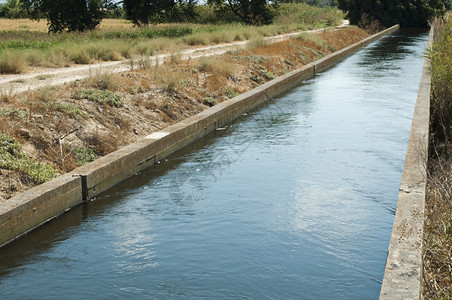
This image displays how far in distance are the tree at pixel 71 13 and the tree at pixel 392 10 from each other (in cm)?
2459

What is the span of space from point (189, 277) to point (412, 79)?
1609 centimetres

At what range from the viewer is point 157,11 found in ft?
169

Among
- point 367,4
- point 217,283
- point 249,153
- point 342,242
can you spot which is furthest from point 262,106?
point 367,4

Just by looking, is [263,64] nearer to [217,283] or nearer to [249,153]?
[249,153]

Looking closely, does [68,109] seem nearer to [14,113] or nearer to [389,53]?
[14,113]

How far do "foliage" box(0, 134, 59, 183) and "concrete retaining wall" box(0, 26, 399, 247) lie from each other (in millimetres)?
310

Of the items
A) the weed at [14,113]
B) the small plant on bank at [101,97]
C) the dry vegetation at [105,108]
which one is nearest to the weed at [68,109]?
the dry vegetation at [105,108]

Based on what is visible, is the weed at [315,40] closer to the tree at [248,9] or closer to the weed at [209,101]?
the weed at [209,101]

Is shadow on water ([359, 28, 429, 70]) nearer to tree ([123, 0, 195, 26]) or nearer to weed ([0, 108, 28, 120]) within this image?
weed ([0, 108, 28, 120])

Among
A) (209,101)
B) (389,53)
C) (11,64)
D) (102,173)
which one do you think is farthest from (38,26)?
(102,173)

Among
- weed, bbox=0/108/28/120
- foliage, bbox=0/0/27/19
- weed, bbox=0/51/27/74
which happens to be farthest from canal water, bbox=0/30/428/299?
foliage, bbox=0/0/27/19

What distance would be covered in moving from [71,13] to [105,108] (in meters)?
32.1

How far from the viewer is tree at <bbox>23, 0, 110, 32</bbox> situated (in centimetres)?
4128

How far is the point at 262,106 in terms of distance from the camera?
15742mm
